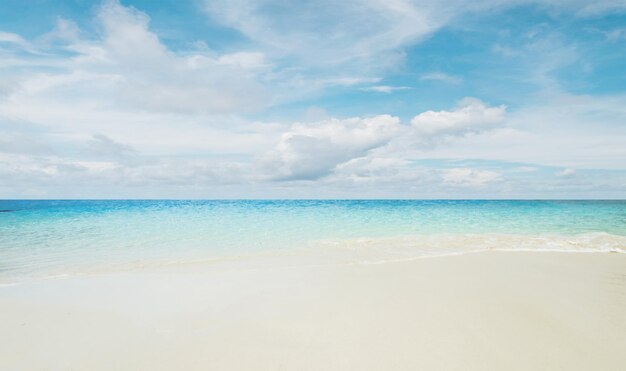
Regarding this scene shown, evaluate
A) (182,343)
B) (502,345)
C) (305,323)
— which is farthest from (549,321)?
(182,343)

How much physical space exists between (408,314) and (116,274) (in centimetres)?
670

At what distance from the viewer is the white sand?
3.81m

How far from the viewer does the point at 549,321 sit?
4.88m

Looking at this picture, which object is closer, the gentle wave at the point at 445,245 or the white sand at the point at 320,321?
the white sand at the point at 320,321

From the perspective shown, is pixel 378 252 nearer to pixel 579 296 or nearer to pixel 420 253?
pixel 420 253

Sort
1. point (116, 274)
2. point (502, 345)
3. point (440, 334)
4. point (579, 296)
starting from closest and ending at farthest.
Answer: point (502, 345) → point (440, 334) → point (579, 296) → point (116, 274)

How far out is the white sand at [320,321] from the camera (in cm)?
381

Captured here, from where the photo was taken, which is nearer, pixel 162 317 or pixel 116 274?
pixel 162 317

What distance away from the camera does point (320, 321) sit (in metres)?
4.86

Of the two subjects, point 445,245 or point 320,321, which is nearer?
point 320,321

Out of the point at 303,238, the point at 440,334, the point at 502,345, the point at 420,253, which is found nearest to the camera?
the point at 502,345

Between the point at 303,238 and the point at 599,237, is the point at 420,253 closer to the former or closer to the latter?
the point at 303,238

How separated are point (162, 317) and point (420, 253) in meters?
7.85

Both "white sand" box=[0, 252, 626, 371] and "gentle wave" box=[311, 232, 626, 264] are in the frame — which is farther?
"gentle wave" box=[311, 232, 626, 264]
